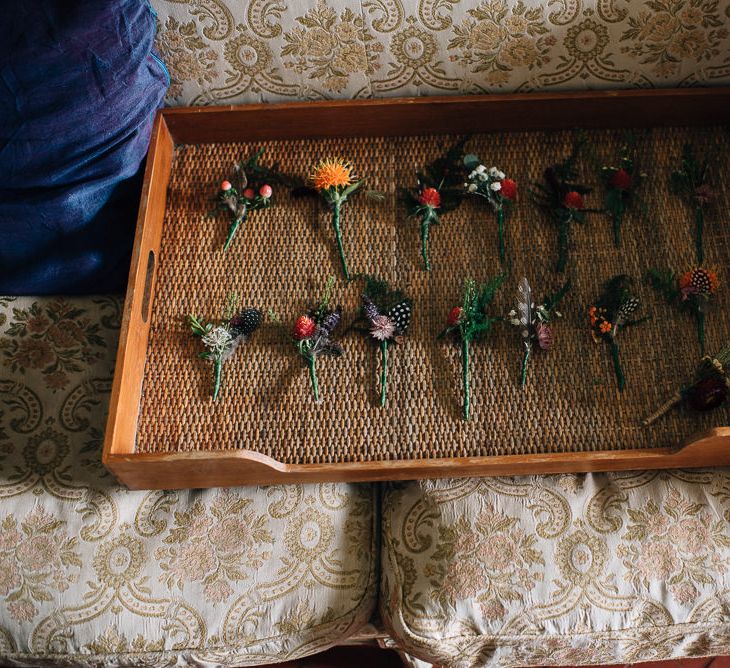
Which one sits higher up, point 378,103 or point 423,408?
point 378,103

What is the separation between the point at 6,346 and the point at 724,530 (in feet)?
3.49

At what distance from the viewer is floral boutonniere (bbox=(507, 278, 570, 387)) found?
3.50 ft

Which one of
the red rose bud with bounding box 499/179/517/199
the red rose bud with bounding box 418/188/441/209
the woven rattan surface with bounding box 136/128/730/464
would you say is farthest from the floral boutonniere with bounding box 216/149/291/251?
the red rose bud with bounding box 499/179/517/199

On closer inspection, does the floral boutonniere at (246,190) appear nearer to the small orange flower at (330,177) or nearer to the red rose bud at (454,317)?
the small orange flower at (330,177)

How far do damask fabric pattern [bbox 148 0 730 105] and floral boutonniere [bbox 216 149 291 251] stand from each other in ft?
0.36

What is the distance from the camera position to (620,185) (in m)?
1.16

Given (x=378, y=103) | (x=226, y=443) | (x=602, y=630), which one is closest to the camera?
(x=602, y=630)

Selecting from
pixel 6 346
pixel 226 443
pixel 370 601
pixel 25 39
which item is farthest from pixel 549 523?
pixel 25 39

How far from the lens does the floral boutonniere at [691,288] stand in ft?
3.54

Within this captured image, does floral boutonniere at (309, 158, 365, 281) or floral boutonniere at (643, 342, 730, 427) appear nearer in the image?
floral boutonniere at (643, 342, 730, 427)

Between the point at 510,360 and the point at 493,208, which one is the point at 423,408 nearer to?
the point at 510,360

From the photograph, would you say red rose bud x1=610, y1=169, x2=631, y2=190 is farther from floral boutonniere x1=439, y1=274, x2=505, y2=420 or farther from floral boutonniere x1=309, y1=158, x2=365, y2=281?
floral boutonniere x1=309, y1=158, x2=365, y2=281

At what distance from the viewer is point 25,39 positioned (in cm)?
97

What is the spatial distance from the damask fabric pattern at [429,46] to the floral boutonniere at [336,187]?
14 centimetres
